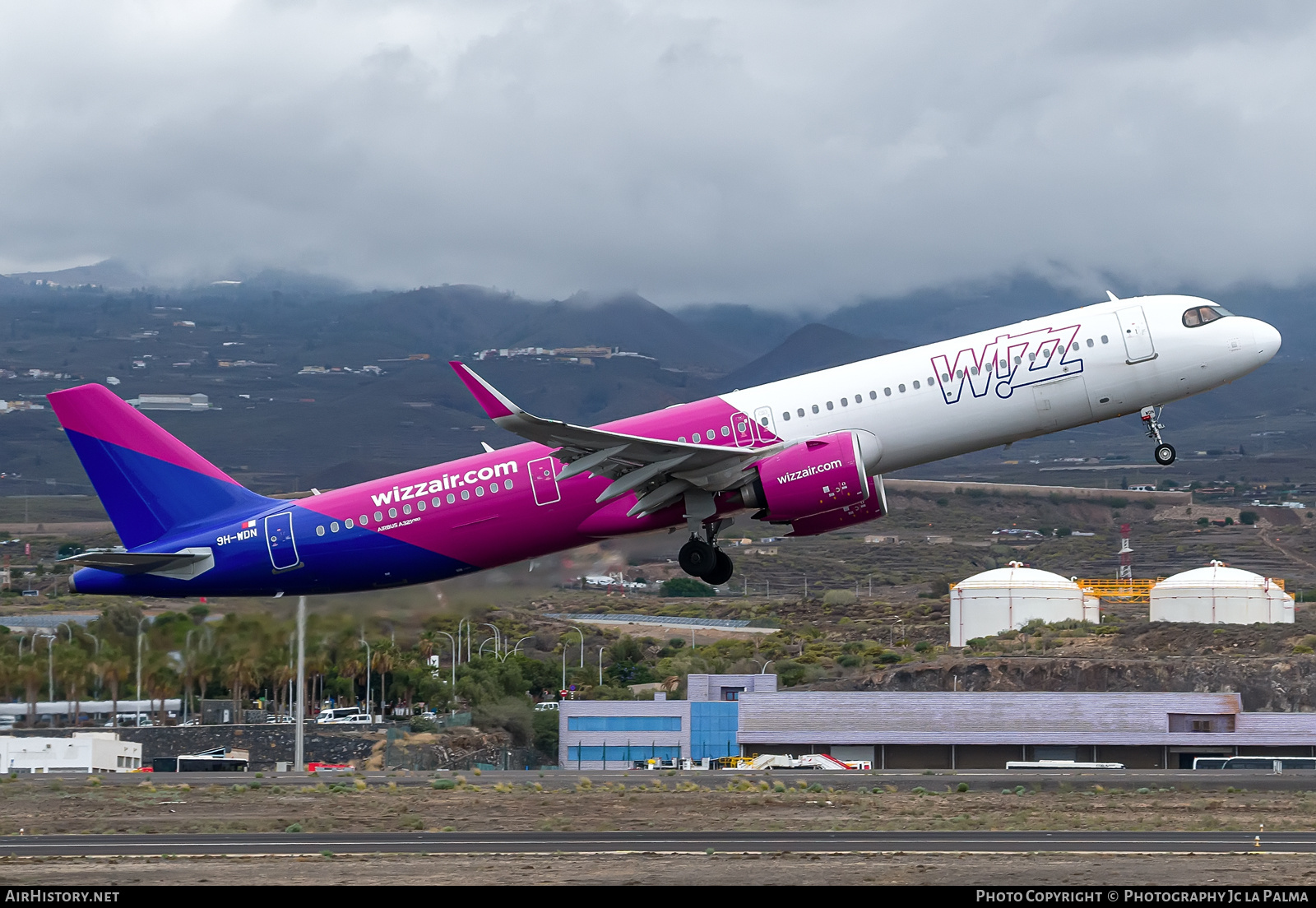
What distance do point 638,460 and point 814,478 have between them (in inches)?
163

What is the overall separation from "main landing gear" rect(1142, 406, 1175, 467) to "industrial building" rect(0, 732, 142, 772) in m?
45.0

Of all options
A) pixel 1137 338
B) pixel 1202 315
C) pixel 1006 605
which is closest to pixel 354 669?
pixel 1137 338

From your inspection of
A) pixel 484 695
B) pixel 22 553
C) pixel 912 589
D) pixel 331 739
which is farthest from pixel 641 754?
pixel 22 553

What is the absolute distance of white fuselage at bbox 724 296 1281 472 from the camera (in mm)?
39844

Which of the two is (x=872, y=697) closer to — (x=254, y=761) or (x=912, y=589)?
(x=254, y=761)

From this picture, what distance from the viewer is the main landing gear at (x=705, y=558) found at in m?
41.0

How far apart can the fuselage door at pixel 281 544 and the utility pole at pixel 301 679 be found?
2261 mm

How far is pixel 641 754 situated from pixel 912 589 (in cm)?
9068

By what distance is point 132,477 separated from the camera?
43.1 meters

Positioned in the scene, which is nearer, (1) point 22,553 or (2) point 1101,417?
(2) point 1101,417

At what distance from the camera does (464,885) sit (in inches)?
1166

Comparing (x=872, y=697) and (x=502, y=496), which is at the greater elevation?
(x=502, y=496)

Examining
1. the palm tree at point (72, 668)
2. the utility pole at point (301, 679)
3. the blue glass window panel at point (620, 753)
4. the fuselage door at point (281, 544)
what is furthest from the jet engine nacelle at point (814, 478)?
the blue glass window panel at point (620, 753)

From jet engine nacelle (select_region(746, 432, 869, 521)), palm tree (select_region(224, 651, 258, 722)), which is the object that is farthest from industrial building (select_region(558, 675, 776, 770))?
jet engine nacelle (select_region(746, 432, 869, 521))
